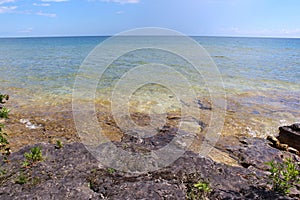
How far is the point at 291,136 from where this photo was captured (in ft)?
28.0

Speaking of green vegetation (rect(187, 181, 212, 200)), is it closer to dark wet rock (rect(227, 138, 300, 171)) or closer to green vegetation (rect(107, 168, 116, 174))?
green vegetation (rect(107, 168, 116, 174))

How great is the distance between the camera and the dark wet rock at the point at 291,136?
8442 mm

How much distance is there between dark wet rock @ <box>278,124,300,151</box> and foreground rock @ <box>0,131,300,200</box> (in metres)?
3.66

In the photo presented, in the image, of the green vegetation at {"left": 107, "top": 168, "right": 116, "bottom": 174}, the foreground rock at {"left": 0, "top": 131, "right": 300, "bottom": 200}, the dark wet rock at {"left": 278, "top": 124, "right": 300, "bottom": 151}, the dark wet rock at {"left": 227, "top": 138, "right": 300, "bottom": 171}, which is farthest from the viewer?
the dark wet rock at {"left": 278, "top": 124, "right": 300, "bottom": 151}

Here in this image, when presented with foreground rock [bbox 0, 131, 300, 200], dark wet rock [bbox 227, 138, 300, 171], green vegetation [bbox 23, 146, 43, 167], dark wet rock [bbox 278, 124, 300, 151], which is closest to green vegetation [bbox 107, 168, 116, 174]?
foreground rock [bbox 0, 131, 300, 200]

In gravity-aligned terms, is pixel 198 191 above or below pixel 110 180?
below

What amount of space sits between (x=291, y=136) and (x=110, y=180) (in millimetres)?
7174

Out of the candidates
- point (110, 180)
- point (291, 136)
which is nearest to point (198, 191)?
point (110, 180)

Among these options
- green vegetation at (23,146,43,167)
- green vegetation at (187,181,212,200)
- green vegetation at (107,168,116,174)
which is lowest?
green vegetation at (187,181,212,200)

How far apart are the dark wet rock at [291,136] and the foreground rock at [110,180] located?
3.66 meters

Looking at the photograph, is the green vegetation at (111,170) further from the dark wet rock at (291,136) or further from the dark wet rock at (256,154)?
the dark wet rock at (291,136)

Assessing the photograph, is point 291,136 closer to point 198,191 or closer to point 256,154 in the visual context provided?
point 256,154

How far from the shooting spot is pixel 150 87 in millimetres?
17906

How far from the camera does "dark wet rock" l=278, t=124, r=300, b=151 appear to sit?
8.44 metres
